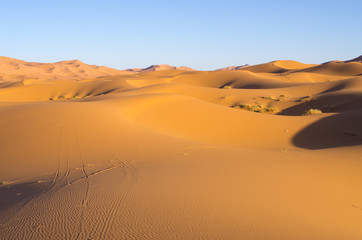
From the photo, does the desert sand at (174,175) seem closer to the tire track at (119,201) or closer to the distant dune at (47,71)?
the tire track at (119,201)

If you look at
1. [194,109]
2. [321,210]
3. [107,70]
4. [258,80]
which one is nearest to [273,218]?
[321,210]

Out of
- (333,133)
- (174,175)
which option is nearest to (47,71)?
(333,133)

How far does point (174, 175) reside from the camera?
219 inches

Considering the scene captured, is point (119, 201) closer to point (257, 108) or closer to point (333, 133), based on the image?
point (333, 133)

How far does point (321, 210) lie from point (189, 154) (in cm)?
380

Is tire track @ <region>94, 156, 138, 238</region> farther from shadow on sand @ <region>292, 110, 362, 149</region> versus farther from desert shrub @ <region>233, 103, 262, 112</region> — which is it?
desert shrub @ <region>233, 103, 262, 112</region>

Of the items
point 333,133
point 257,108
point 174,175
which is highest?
point 174,175


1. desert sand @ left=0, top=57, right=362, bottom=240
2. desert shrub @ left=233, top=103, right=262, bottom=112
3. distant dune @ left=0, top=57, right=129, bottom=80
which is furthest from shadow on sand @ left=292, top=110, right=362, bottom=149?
distant dune @ left=0, top=57, right=129, bottom=80

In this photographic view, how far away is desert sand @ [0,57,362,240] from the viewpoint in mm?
3434

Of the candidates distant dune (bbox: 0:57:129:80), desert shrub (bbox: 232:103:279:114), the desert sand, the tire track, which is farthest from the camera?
distant dune (bbox: 0:57:129:80)

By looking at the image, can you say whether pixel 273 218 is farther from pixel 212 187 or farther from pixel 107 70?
pixel 107 70

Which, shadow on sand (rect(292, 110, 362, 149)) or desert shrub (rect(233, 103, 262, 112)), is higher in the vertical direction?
shadow on sand (rect(292, 110, 362, 149))

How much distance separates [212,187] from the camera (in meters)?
4.85

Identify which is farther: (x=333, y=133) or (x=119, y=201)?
(x=333, y=133)
